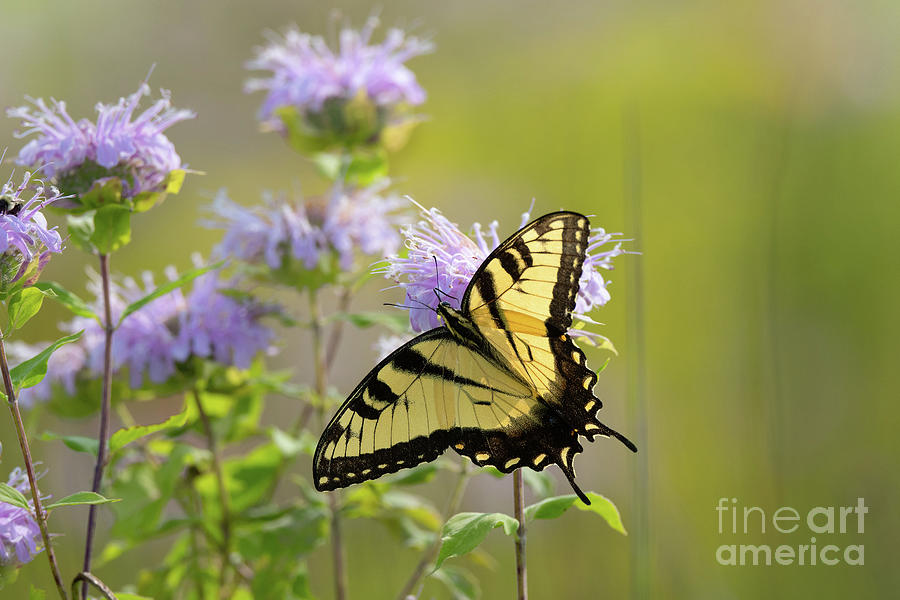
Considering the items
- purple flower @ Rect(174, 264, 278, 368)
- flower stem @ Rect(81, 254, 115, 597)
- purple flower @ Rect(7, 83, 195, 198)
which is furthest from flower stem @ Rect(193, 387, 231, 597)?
purple flower @ Rect(7, 83, 195, 198)

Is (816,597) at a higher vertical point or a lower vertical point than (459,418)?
lower

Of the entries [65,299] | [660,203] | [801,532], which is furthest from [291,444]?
[660,203]

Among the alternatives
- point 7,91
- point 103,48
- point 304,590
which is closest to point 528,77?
point 103,48

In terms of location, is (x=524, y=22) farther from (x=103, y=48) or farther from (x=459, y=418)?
(x=459, y=418)

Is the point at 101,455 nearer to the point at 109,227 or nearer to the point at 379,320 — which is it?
the point at 109,227

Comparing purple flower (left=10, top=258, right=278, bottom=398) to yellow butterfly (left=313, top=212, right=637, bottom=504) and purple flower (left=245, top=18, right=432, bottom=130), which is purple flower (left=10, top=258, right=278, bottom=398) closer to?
purple flower (left=245, top=18, right=432, bottom=130)

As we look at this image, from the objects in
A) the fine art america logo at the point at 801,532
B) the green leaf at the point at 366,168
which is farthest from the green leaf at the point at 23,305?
the fine art america logo at the point at 801,532
